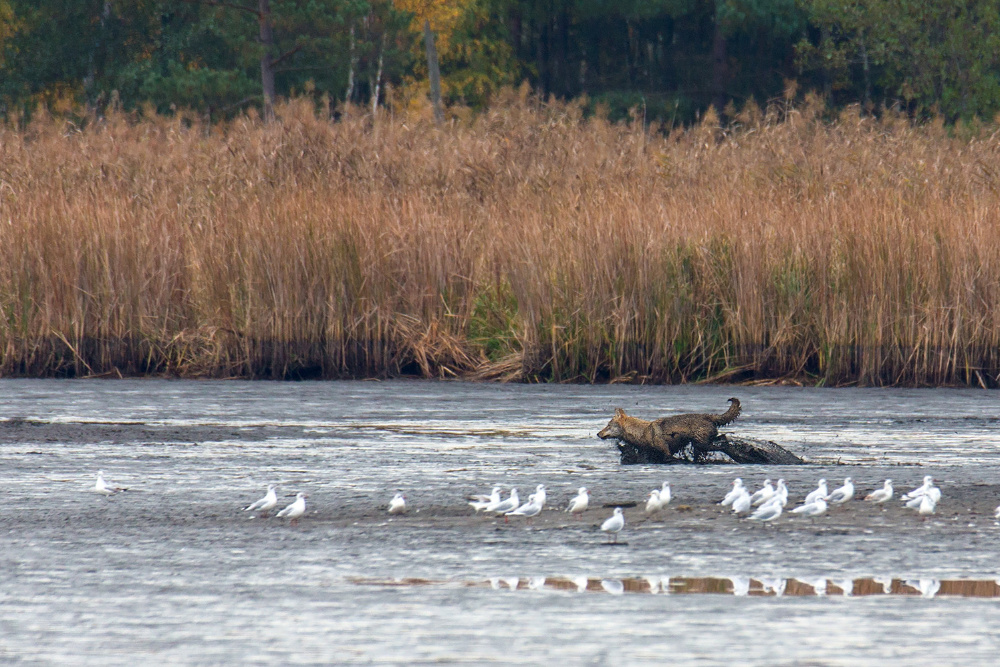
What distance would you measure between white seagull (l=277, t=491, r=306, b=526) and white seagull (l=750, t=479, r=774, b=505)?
1517 mm

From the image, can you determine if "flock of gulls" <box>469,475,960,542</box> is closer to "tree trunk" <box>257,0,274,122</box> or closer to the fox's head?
the fox's head

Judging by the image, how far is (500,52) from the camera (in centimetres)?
3741

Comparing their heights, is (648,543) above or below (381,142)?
below

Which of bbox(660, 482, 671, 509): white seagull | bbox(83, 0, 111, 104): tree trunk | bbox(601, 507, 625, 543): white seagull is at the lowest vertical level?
bbox(601, 507, 625, 543): white seagull

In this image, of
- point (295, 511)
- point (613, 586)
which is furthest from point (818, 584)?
point (295, 511)

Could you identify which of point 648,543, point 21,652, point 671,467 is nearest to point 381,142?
point 671,467

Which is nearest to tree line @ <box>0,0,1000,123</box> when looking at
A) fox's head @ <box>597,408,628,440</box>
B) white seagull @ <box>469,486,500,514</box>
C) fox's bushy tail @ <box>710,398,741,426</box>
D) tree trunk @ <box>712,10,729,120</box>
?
tree trunk @ <box>712,10,729,120</box>

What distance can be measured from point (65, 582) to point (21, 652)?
2.44 ft

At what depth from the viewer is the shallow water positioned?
3.62 metres

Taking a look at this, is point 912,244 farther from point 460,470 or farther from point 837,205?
point 460,470

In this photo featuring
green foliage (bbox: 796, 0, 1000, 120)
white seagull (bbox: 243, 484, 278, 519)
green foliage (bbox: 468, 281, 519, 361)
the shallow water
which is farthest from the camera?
green foliage (bbox: 796, 0, 1000, 120)

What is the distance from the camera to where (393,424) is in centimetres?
778

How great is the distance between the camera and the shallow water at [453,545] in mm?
3621

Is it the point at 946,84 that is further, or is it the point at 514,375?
the point at 946,84
